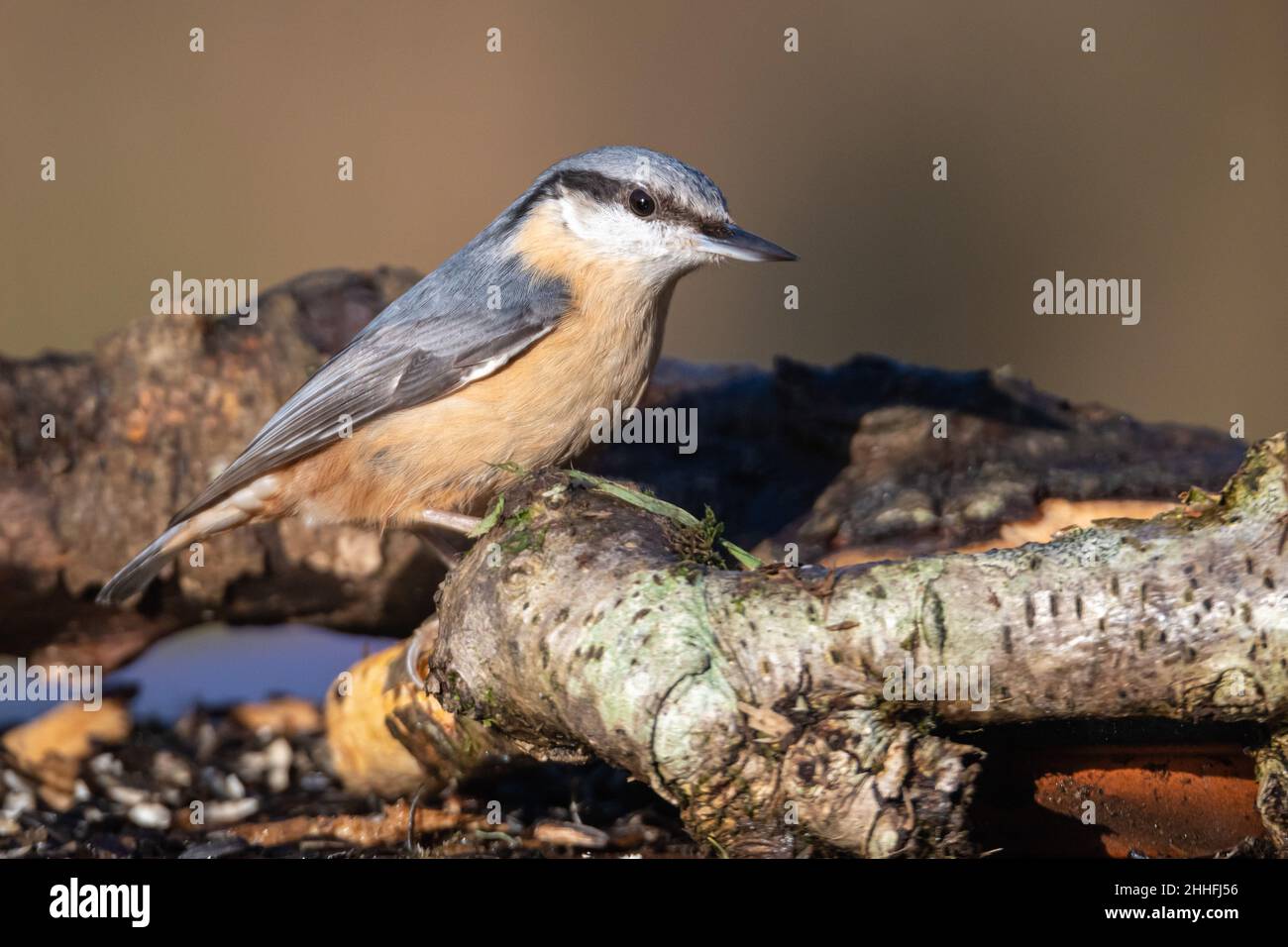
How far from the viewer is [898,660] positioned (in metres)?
2.46

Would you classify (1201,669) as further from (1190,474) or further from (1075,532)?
(1190,474)

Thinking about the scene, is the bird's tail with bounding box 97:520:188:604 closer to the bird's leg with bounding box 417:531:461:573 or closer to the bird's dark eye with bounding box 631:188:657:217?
the bird's leg with bounding box 417:531:461:573

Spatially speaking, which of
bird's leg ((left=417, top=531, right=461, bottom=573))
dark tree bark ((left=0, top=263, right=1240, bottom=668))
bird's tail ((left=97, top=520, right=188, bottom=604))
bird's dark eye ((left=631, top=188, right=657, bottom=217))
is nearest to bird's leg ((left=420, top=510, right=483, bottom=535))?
bird's leg ((left=417, top=531, right=461, bottom=573))

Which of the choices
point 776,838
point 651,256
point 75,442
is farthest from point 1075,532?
point 75,442

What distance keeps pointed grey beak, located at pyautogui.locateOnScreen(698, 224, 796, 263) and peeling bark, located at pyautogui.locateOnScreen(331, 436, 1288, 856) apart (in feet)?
4.24

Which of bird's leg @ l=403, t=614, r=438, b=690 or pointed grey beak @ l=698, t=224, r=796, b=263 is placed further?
pointed grey beak @ l=698, t=224, r=796, b=263

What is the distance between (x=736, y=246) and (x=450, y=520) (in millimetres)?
1144

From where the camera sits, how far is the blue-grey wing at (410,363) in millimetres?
3725

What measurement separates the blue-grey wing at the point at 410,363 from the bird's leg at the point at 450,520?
327 millimetres

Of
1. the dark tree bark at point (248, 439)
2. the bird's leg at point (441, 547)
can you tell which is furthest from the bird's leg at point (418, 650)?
the dark tree bark at point (248, 439)

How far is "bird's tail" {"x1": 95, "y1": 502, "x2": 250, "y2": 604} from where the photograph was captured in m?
3.99

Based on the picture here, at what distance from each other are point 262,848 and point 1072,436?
8.66ft

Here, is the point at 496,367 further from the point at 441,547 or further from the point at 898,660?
the point at 898,660

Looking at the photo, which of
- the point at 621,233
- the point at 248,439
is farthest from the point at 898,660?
the point at 248,439
